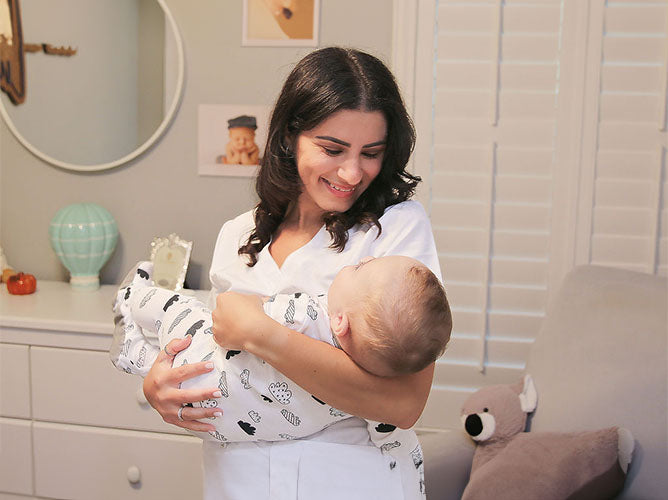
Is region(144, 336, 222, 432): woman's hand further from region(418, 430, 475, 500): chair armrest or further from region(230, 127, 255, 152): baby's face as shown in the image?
region(230, 127, 255, 152): baby's face

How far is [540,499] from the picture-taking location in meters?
1.58

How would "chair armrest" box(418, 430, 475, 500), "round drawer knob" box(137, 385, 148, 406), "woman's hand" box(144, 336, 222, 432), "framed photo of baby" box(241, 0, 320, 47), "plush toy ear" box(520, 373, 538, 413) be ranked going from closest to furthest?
"woman's hand" box(144, 336, 222, 432)
"chair armrest" box(418, 430, 475, 500)
"plush toy ear" box(520, 373, 538, 413)
"round drawer knob" box(137, 385, 148, 406)
"framed photo of baby" box(241, 0, 320, 47)

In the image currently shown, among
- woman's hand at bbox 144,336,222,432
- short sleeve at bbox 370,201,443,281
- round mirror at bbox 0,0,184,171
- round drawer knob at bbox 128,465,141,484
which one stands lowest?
round drawer knob at bbox 128,465,141,484

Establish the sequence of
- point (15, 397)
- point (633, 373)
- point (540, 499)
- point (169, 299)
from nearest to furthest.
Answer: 1. point (169, 299)
2. point (540, 499)
3. point (633, 373)
4. point (15, 397)

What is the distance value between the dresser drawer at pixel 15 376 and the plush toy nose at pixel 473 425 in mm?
1299

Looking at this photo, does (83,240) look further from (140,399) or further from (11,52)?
(11,52)

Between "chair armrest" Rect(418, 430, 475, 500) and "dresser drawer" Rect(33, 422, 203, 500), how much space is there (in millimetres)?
714

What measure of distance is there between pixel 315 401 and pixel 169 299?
339mm

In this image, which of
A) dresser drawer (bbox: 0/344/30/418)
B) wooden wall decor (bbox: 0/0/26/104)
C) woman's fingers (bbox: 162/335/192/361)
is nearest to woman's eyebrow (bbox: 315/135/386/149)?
woman's fingers (bbox: 162/335/192/361)

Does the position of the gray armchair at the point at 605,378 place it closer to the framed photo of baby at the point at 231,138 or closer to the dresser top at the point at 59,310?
the dresser top at the point at 59,310

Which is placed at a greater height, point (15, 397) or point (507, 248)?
point (507, 248)

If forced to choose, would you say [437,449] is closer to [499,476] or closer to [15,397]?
[499,476]

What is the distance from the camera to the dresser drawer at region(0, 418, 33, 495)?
220 cm

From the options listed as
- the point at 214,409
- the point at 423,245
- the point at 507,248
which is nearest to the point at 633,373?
the point at 507,248
